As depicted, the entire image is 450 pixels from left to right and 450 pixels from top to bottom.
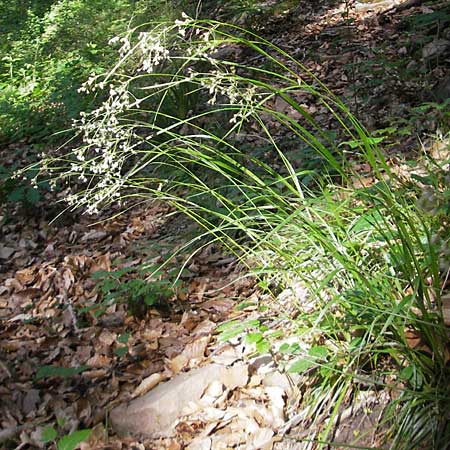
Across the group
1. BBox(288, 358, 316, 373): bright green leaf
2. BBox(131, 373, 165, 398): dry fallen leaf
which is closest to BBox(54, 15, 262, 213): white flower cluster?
BBox(288, 358, 316, 373): bright green leaf

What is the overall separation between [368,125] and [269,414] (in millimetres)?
2612

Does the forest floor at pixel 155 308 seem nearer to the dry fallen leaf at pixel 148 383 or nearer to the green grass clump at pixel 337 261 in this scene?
the dry fallen leaf at pixel 148 383

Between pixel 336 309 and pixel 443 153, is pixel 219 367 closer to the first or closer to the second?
pixel 336 309

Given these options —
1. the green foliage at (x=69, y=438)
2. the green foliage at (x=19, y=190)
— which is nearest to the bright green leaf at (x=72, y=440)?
the green foliage at (x=69, y=438)

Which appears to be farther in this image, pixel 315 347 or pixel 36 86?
pixel 36 86

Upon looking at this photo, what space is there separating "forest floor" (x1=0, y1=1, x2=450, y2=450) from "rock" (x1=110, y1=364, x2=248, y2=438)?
44 mm

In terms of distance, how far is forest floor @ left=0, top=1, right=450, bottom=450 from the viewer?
2.53 metres

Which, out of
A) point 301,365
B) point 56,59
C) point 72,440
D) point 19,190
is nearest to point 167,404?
point 72,440

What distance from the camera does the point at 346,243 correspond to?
7.46ft

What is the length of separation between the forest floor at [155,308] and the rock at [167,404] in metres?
0.04

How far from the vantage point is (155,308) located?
344 centimetres

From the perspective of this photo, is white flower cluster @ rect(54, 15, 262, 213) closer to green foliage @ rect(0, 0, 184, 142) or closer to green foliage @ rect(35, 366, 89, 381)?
green foliage @ rect(35, 366, 89, 381)

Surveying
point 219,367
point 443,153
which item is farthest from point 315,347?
point 443,153

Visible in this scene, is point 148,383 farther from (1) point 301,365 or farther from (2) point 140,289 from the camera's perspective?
(1) point 301,365
